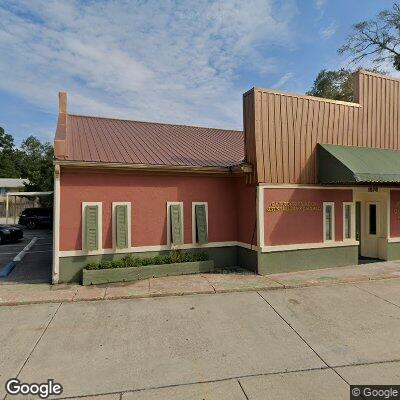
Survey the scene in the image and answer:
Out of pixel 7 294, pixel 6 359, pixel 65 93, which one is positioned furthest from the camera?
pixel 65 93

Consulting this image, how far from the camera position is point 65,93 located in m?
14.4

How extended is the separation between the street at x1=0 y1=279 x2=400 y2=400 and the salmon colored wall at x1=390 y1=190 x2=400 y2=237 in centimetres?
484

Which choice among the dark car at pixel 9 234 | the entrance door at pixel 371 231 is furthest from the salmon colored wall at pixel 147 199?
the dark car at pixel 9 234

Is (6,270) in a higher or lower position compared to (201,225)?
lower

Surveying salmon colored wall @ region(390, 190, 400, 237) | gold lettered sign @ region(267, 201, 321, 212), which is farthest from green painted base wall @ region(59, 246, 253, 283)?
salmon colored wall @ region(390, 190, 400, 237)

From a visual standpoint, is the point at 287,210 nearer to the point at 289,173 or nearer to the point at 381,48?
the point at 289,173

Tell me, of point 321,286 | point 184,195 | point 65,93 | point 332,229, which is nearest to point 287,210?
point 332,229

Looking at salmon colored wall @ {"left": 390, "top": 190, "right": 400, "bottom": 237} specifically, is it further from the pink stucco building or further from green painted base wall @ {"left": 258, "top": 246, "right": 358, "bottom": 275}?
green painted base wall @ {"left": 258, "top": 246, "right": 358, "bottom": 275}

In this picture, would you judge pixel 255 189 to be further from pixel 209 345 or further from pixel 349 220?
pixel 209 345

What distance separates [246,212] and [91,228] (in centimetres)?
496

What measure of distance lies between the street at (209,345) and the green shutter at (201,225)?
280 cm

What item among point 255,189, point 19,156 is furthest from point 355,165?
point 19,156

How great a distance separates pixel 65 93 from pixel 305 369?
A: 558 inches

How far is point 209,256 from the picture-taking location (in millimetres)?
11055
